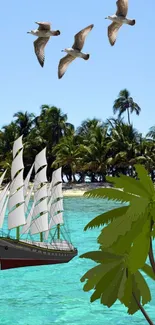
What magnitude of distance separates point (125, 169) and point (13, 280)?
60.8m

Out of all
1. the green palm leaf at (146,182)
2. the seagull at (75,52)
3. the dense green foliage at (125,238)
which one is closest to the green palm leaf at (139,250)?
the dense green foliage at (125,238)

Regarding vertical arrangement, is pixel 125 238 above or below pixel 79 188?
below

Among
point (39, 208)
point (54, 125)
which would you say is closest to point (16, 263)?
point (39, 208)

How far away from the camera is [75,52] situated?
23.0 meters

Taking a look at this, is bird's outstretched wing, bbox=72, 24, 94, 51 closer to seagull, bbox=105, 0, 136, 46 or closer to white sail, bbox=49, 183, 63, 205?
seagull, bbox=105, 0, 136, 46

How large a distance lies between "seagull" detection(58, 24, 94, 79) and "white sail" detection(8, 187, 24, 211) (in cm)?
1103

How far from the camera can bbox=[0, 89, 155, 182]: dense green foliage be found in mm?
82000

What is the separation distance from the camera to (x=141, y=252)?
10.3 meters

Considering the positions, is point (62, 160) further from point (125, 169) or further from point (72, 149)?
point (125, 169)

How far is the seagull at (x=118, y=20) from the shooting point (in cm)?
2175

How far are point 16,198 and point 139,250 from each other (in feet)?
73.2

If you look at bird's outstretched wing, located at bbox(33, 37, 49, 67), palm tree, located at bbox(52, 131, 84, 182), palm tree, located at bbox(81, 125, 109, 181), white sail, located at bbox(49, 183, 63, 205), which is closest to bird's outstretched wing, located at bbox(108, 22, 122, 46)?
bird's outstretched wing, located at bbox(33, 37, 49, 67)

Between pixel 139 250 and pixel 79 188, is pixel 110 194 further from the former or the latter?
pixel 79 188

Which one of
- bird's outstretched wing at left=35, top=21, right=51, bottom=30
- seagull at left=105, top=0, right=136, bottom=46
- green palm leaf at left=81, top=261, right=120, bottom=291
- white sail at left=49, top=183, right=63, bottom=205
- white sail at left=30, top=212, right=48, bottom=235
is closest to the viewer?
green palm leaf at left=81, top=261, right=120, bottom=291
